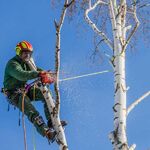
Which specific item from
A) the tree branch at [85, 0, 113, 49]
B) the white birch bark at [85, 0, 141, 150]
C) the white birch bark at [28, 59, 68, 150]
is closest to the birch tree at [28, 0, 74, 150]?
the white birch bark at [28, 59, 68, 150]

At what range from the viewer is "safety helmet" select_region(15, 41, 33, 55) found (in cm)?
700

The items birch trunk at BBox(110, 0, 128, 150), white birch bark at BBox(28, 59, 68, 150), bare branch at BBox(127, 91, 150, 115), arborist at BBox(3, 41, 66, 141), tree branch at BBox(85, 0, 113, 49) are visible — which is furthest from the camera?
tree branch at BBox(85, 0, 113, 49)

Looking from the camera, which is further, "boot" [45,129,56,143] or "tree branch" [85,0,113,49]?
"tree branch" [85,0,113,49]

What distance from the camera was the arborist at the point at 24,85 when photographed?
6359 millimetres

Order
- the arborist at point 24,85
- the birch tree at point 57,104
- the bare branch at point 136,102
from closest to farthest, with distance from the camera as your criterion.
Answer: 1. the birch tree at point 57,104
2. the arborist at point 24,85
3. the bare branch at point 136,102

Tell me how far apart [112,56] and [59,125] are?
1.76m

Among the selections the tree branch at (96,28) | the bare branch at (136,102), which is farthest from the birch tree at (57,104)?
the tree branch at (96,28)

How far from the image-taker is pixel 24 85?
6.98 metres

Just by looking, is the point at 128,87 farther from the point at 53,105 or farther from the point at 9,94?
the point at 9,94

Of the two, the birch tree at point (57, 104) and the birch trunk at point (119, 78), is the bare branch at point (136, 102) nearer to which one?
the birch trunk at point (119, 78)

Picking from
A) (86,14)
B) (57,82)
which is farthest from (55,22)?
(86,14)

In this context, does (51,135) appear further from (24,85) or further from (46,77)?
(24,85)

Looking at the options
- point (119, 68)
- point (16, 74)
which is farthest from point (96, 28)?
point (16, 74)

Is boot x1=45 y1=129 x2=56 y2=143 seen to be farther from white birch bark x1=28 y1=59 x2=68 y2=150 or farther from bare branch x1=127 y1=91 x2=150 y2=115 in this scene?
bare branch x1=127 y1=91 x2=150 y2=115
